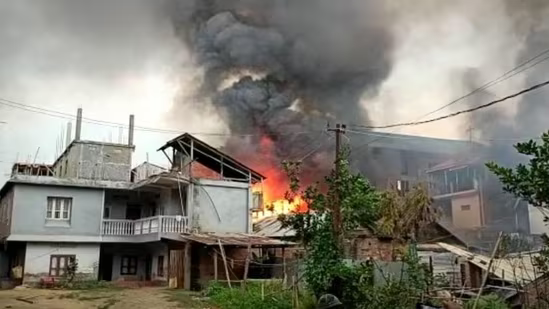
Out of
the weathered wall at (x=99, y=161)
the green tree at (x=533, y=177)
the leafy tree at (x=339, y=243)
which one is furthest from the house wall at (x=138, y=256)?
→ the green tree at (x=533, y=177)

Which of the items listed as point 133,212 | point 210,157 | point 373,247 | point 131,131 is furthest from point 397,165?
point 133,212

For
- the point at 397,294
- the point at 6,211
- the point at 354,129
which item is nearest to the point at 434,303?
the point at 397,294

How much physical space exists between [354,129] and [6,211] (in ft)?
62.8

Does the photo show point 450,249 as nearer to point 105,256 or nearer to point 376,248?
point 376,248

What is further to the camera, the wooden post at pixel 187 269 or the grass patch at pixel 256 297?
the wooden post at pixel 187 269

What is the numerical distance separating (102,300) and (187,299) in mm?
2784

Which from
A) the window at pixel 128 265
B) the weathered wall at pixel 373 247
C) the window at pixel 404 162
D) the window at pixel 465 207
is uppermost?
the window at pixel 404 162

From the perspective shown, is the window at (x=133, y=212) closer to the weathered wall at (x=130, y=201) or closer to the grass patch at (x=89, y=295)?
the weathered wall at (x=130, y=201)

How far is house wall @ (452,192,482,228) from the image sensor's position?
3181 centimetres

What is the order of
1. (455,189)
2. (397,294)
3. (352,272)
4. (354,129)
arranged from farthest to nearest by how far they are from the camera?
(455,189), (354,129), (352,272), (397,294)

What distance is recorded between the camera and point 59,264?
82.4 feet

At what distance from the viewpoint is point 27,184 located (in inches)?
987

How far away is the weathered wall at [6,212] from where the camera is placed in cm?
2555

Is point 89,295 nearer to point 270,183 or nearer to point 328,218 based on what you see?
point 328,218
